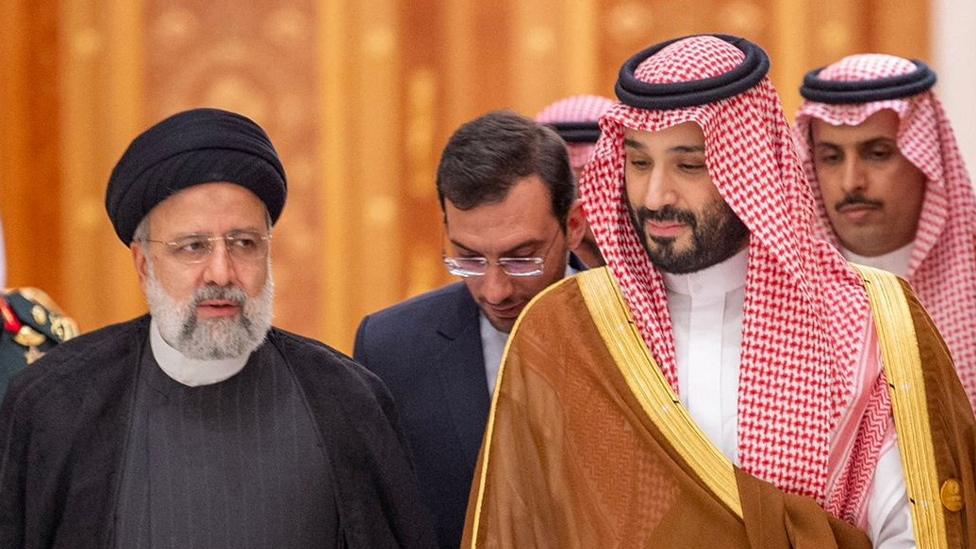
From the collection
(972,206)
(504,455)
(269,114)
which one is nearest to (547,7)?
(269,114)

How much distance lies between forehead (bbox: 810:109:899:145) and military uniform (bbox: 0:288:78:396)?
215 cm

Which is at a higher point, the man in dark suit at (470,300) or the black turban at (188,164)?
the black turban at (188,164)

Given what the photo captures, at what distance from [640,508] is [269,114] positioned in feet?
11.1

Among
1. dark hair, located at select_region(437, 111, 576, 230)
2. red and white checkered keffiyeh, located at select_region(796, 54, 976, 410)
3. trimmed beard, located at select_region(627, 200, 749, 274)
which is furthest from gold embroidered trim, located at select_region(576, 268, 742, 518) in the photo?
red and white checkered keffiyeh, located at select_region(796, 54, 976, 410)

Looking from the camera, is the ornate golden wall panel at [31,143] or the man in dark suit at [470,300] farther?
the ornate golden wall panel at [31,143]

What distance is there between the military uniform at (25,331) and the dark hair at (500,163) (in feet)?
3.17

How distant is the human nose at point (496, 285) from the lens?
3707mm

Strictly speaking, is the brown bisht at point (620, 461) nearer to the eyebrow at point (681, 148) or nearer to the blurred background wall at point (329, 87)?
the eyebrow at point (681, 148)

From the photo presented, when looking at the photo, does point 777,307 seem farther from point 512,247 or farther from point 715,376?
point 512,247

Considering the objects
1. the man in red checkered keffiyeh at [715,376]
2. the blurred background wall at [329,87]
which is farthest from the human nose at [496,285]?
the blurred background wall at [329,87]

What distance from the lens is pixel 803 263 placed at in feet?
10.5

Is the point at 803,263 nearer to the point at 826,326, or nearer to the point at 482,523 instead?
the point at 826,326

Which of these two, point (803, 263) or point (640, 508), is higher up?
point (803, 263)

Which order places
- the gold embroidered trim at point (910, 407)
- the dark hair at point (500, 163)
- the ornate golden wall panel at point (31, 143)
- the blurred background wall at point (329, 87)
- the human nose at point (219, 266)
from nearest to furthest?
the gold embroidered trim at point (910, 407) → the human nose at point (219, 266) → the dark hair at point (500, 163) → the blurred background wall at point (329, 87) → the ornate golden wall panel at point (31, 143)
